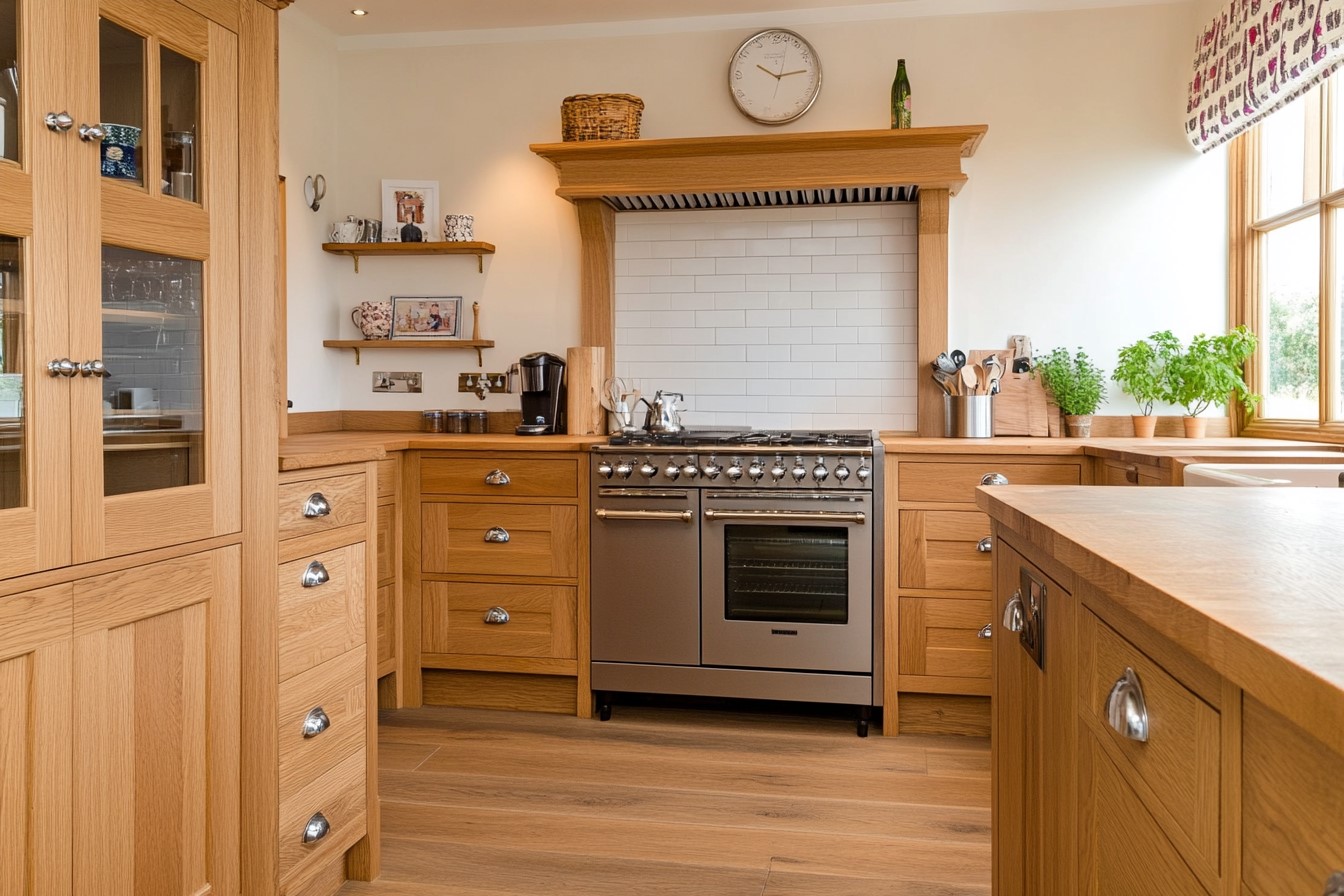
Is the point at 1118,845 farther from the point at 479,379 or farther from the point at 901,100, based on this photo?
the point at 479,379

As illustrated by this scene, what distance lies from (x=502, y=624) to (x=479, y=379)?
1124 millimetres

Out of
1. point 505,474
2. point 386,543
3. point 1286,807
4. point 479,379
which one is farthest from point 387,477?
point 1286,807

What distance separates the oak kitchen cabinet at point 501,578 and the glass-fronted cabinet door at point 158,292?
172 cm

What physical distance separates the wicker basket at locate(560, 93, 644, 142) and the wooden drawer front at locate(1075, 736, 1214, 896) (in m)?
3.13

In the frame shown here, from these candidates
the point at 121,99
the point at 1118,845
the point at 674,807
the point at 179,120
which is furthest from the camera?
the point at 674,807

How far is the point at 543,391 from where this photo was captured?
406cm

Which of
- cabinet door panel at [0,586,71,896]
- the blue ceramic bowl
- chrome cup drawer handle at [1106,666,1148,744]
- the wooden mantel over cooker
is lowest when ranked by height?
cabinet door panel at [0,586,71,896]

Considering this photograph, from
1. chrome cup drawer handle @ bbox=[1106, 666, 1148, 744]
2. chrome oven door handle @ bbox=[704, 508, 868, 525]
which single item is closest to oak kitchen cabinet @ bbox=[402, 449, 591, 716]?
chrome oven door handle @ bbox=[704, 508, 868, 525]

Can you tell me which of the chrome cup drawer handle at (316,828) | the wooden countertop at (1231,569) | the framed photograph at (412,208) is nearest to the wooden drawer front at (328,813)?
the chrome cup drawer handle at (316,828)

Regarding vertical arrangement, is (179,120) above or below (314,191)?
below

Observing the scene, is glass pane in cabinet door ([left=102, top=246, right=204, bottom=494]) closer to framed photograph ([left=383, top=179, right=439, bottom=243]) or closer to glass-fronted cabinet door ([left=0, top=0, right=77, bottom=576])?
glass-fronted cabinet door ([left=0, top=0, right=77, bottom=576])

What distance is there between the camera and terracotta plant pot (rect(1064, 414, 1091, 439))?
379 cm

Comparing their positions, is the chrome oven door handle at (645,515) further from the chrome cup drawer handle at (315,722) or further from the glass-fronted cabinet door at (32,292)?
the glass-fronted cabinet door at (32,292)

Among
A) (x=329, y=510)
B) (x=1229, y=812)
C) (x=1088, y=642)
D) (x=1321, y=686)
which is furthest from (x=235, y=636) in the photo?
(x=1321, y=686)
